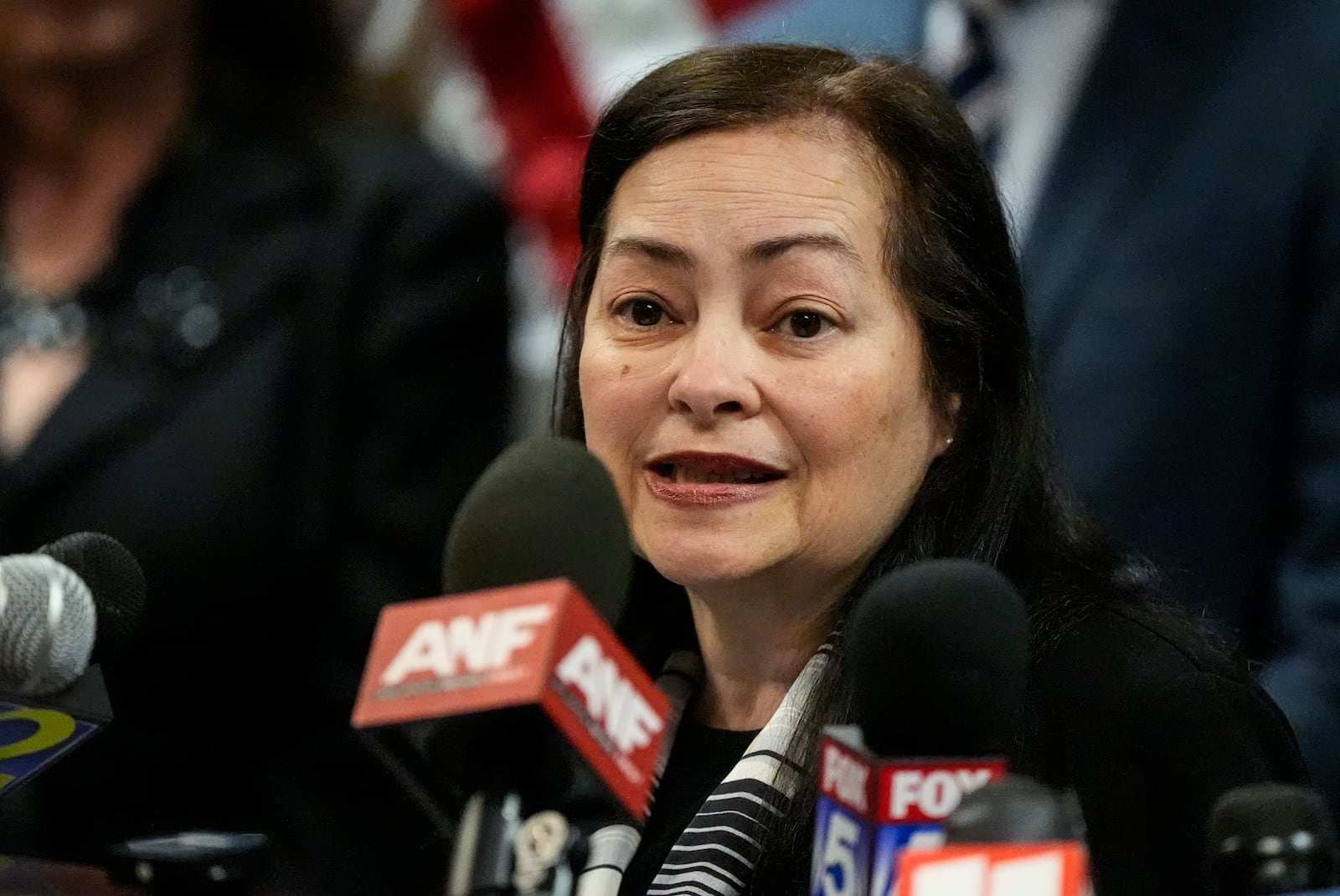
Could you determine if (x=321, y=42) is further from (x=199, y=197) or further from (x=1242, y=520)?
(x=1242, y=520)

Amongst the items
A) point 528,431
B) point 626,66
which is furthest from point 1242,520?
point 626,66

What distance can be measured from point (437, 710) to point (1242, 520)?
185 centimetres

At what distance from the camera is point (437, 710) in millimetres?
1440

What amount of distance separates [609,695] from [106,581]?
0.63 metres

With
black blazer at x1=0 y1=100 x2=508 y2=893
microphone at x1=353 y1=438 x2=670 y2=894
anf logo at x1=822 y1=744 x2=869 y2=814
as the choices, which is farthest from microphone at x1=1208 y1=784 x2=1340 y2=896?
black blazer at x1=0 y1=100 x2=508 y2=893

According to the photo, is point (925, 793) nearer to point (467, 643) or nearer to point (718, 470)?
point (467, 643)

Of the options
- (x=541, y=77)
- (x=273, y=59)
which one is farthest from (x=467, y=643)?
(x=541, y=77)

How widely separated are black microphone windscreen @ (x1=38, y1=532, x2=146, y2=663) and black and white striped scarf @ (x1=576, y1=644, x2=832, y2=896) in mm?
541

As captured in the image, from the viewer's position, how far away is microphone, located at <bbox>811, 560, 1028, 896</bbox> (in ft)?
4.91

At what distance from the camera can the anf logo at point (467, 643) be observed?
1462mm

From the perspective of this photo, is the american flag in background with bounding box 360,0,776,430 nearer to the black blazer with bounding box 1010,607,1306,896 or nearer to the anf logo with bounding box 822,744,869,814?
the black blazer with bounding box 1010,607,1306,896

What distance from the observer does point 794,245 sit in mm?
2301

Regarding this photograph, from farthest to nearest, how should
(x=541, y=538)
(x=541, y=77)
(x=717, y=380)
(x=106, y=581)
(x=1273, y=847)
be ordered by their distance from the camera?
(x=541, y=77) → (x=717, y=380) → (x=106, y=581) → (x=541, y=538) → (x=1273, y=847)

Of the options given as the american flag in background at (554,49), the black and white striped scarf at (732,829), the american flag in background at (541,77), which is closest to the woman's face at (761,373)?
the black and white striped scarf at (732,829)
